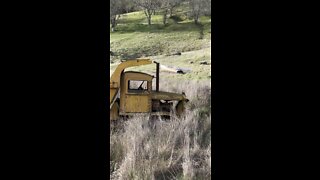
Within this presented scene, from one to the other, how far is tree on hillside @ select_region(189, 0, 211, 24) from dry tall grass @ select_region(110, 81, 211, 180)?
0.30 metres

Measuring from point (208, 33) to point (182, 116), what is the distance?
0.38 metres

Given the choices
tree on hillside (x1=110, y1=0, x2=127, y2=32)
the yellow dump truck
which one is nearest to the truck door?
the yellow dump truck

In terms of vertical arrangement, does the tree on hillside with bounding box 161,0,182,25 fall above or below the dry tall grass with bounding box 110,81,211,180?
above

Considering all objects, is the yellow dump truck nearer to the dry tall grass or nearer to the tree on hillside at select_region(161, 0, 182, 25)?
the dry tall grass

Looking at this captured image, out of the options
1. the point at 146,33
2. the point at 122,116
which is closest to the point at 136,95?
the point at 122,116

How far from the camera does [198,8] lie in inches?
93.3

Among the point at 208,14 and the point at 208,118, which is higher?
the point at 208,14

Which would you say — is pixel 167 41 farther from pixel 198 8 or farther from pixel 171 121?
pixel 171 121

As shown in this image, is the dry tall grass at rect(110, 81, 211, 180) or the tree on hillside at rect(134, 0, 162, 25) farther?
the tree on hillside at rect(134, 0, 162, 25)

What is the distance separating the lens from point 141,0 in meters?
2.38

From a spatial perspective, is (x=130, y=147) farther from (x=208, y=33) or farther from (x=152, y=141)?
(x=208, y=33)

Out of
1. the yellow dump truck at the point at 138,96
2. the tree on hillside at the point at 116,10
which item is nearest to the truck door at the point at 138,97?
the yellow dump truck at the point at 138,96

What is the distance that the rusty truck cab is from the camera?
2318 millimetres

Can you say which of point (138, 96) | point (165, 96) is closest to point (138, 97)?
point (138, 96)
